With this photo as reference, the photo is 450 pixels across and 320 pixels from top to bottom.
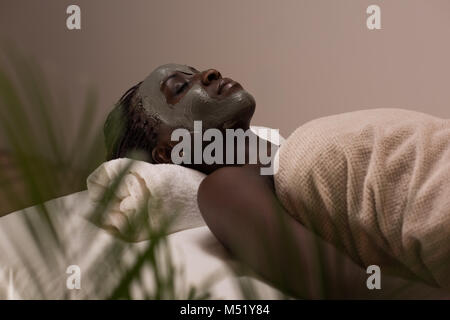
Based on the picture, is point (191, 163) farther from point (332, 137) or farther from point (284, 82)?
point (284, 82)

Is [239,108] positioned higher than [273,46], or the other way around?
[273,46]

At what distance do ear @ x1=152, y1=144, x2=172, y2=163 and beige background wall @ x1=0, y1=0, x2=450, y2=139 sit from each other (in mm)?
991

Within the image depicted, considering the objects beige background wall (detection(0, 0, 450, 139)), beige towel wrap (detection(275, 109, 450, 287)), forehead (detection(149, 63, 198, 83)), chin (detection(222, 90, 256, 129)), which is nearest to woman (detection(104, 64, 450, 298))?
beige towel wrap (detection(275, 109, 450, 287))

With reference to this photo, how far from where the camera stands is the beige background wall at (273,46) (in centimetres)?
218

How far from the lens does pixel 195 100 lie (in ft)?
4.31

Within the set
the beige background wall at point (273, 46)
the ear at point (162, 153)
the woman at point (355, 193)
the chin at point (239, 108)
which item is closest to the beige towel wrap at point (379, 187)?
the woman at point (355, 193)

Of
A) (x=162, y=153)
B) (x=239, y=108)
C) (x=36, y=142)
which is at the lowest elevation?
(x=162, y=153)

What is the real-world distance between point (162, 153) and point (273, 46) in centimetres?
112

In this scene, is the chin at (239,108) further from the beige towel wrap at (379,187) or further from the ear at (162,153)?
the beige towel wrap at (379,187)

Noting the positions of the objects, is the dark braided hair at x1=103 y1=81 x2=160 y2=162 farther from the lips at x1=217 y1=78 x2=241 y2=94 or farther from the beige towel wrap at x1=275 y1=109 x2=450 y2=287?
the beige towel wrap at x1=275 y1=109 x2=450 y2=287

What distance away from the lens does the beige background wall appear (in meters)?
2.18

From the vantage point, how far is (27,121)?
0.17 meters

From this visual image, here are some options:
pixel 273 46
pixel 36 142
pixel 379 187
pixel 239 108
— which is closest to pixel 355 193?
pixel 379 187

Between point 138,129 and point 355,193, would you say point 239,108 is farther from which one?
point 355,193
